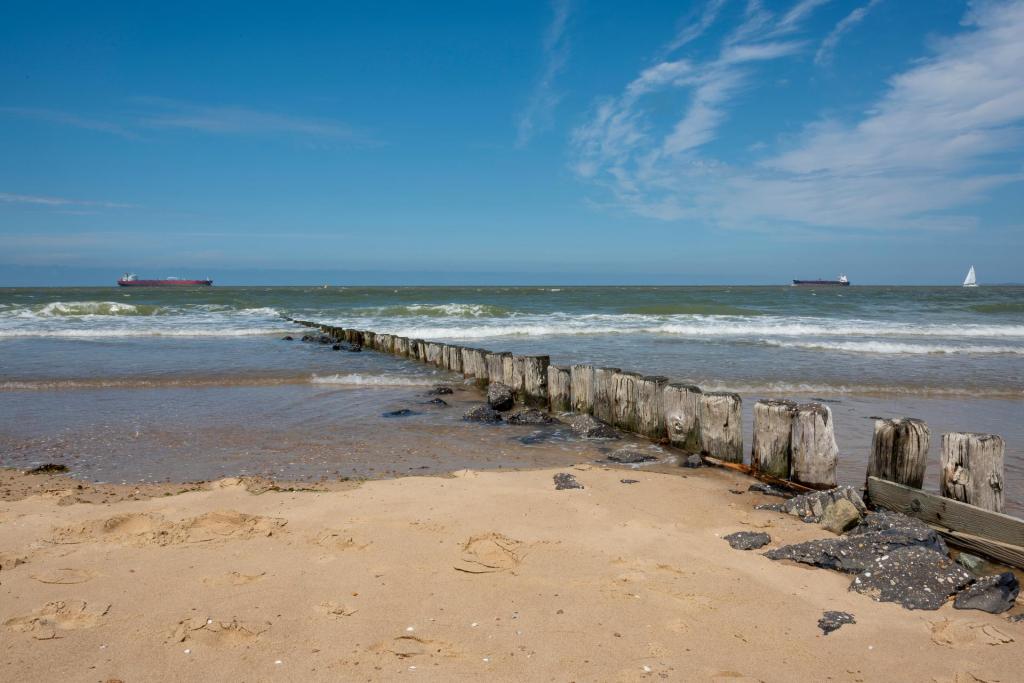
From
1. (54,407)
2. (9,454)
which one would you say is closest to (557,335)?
(54,407)

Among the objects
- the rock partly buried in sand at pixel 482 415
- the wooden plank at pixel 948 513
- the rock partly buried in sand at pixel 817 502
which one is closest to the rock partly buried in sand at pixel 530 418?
the rock partly buried in sand at pixel 482 415

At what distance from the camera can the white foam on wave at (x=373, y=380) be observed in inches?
423

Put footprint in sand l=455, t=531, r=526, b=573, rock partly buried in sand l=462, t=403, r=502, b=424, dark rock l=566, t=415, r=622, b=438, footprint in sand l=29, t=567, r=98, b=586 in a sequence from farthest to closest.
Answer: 1. rock partly buried in sand l=462, t=403, r=502, b=424
2. dark rock l=566, t=415, r=622, b=438
3. footprint in sand l=455, t=531, r=526, b=573
4. footprint in sand l=29, t=567, r=98, b=586

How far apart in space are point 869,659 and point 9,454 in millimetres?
7366

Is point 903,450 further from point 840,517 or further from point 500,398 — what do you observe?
point 500,398

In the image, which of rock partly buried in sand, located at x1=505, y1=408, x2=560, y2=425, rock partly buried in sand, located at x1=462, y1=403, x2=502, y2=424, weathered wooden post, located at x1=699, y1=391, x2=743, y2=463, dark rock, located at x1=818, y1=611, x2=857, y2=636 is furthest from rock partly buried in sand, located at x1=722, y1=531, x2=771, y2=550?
rock partly buried in sand, located at x1=462, y1=403, x2=502, y2=424

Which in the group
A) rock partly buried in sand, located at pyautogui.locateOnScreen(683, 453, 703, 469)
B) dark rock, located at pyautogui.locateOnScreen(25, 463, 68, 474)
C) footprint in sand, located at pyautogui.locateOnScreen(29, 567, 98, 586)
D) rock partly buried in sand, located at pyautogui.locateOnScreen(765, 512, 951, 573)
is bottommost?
dark rock, located at pyautogui.locateOnScreen(25, 463, 68, 474)

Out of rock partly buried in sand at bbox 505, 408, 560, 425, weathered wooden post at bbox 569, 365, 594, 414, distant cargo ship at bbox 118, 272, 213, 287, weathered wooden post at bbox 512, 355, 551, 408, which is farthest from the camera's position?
distant cargo ship at bbox 118, 272, 213, 287

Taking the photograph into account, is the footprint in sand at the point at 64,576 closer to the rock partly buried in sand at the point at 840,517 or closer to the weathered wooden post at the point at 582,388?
the rock partly buried in sand at the point at 840,517

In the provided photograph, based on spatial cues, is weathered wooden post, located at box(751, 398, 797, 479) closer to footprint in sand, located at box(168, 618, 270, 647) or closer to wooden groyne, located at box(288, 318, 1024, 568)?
wooden groyne, located at box(288, 318, 1024, 568)

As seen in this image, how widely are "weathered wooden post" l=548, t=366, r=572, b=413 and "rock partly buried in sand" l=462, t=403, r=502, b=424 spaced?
73cm

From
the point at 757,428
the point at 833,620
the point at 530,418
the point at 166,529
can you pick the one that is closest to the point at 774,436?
the point at 757,428

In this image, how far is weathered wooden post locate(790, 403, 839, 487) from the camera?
15.7 feet

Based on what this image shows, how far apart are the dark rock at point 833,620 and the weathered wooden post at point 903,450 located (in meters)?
1.60
